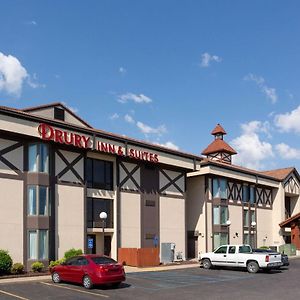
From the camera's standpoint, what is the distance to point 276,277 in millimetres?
27828

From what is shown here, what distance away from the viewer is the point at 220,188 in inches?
1831

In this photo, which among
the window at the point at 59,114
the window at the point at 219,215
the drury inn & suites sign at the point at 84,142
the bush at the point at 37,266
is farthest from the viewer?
the window at the point at 219,215

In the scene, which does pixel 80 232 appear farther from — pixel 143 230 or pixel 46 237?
pixel 143 230

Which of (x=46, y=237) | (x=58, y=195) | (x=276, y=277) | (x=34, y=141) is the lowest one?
(x=276, y=277)

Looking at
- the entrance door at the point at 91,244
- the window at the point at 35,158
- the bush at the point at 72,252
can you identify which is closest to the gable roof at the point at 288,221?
the entrance door at the point at 91,244

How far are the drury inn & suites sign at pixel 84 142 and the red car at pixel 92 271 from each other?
9.25 metres

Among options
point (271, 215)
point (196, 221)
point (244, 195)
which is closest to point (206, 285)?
point (196, 221)

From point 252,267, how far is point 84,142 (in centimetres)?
1273

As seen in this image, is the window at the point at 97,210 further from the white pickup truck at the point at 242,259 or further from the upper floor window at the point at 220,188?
the upper floor window at the point at 220,188

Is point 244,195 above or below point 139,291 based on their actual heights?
above

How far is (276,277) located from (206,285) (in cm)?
589

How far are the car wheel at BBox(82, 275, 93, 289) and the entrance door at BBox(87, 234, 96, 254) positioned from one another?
10.4 metres

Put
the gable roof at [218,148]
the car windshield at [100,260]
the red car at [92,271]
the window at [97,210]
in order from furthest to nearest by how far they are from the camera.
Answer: the gable roof at [218,148] → the window at [97,210] → the car windshield at [100,260] → the red car at [92,271]

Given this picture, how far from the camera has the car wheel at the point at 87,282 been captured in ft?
71.0
